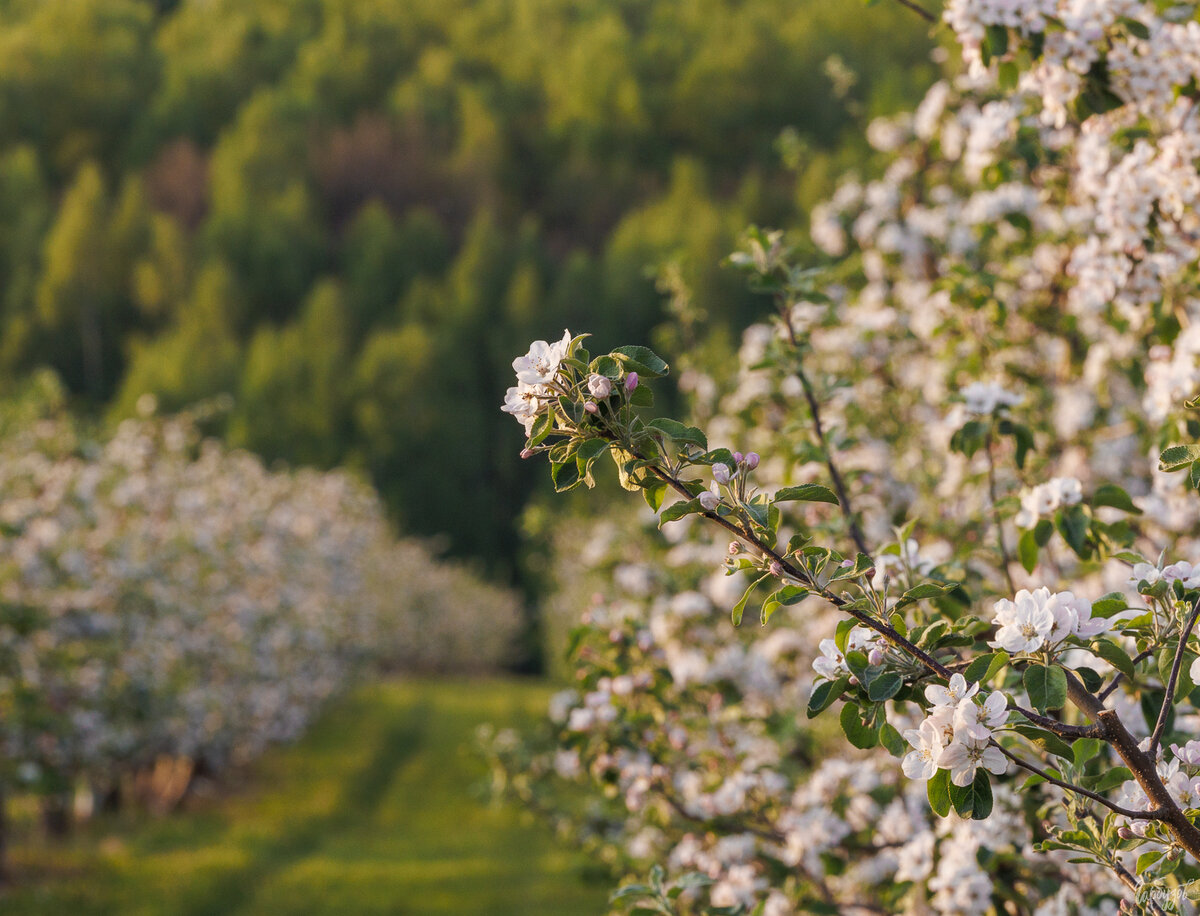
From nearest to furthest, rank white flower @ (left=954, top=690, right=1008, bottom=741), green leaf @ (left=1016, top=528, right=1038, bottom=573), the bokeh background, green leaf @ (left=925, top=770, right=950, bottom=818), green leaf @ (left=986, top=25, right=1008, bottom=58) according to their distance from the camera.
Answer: white flower @ (left=954, top=690, right=1008, bottom=741), green leaf @ (left=925, top=770, right=950, bottom=818), green leaf @ (left=1016, top=528, right=1038, bottom=573), green leaf @ (left=986, top=25, right=1008, bottom=58), the bokeh background

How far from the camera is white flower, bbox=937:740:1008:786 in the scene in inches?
64.1

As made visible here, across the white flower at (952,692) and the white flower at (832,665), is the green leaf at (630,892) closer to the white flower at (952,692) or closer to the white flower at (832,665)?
the white flower at (832,665)

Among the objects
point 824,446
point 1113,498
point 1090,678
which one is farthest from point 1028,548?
point 1090,678

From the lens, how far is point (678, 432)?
5.73 ft

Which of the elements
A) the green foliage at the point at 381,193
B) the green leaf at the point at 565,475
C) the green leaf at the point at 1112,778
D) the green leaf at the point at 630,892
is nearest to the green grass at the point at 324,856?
the green leaf at the point at 630,892

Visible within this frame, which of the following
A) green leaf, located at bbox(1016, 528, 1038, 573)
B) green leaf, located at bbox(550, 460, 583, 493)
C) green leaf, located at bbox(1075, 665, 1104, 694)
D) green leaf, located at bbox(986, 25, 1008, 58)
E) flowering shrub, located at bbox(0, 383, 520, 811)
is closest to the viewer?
green leaf, located at bbox(550, 460, 583, 493)

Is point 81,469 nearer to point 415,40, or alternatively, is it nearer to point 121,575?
point 121,575

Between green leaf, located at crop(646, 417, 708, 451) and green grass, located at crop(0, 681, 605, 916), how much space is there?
272 centimetres

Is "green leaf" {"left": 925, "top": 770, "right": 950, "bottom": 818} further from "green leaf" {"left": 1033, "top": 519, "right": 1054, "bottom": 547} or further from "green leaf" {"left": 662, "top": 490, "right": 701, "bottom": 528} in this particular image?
"green leaf" {"left": 1033, "top": 519, "right": 1054, "bottom": 547}

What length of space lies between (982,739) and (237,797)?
49.8ft

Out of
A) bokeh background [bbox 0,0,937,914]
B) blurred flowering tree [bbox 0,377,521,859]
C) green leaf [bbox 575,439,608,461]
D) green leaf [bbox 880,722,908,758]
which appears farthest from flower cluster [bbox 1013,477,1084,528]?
blurred flowering tree [bbox 0,377,521,859]

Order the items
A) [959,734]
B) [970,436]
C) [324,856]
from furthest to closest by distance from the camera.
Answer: [324,856], [970,436], [959,734]

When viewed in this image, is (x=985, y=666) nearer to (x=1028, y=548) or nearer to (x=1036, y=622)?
(x=1036, y=622)

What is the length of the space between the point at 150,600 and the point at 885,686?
29.0ft
